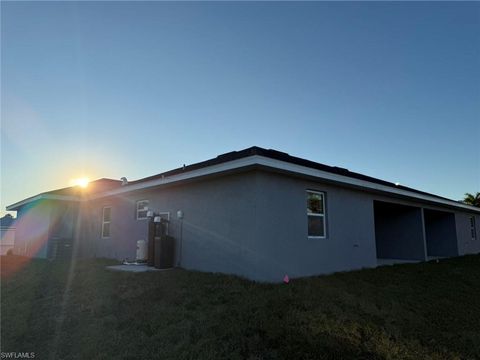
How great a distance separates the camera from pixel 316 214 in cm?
762

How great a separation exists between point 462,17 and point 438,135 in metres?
4.73

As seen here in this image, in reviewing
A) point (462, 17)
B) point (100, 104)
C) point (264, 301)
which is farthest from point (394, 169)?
point (100, 104)

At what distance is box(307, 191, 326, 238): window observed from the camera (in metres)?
7.43

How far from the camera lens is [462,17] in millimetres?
7887

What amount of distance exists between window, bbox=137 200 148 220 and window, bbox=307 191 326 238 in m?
5.63

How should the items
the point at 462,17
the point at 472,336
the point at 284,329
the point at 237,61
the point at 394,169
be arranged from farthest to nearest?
1. the point at 394,169
2. the point at 237,61
3. the point at 462,17
4. the point at 472,336
5. the point at 284,329

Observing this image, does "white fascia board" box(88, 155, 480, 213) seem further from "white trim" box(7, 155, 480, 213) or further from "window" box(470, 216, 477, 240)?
"window" box(470, 216, 477, 240)

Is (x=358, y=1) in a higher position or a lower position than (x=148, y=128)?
higher

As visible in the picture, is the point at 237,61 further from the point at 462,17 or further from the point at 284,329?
the point at 284,329

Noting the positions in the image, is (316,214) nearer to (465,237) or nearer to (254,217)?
(254,217)

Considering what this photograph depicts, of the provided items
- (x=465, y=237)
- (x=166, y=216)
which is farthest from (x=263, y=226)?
(x=465, y=237)

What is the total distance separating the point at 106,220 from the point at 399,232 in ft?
40.4

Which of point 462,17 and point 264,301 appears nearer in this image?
point 264,301

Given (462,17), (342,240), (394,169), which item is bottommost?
(342,240)
